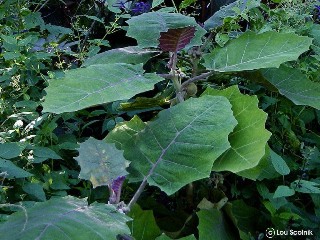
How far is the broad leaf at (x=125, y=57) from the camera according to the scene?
59.4 inches

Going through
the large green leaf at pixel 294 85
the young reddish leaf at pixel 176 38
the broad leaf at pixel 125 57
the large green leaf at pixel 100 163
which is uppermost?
the young reddish leaf at pixel 176 38

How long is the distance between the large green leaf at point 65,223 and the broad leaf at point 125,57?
60 centimetres

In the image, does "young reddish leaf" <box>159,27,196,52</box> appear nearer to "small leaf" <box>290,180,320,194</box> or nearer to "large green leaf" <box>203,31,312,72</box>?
"large green leaf" <box>203,31,312,72</box>

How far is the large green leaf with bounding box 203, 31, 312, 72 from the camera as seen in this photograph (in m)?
1.33

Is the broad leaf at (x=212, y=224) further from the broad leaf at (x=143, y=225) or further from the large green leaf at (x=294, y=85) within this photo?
the large green leaf at (x=294, y=85)

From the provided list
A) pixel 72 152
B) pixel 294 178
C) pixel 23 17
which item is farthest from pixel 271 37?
pixel 23 17

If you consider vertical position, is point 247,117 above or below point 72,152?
above

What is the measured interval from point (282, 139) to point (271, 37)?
1.00 feet

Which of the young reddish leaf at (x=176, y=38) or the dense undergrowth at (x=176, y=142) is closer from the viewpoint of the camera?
the dense undergrowth at (x=176, y=142)

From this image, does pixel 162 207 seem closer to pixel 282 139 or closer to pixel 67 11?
pixel 282 139

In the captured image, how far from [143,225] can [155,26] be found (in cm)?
56

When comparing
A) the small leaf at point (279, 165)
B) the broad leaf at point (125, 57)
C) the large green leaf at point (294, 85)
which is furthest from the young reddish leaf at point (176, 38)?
the small leaf at point (279, 165)

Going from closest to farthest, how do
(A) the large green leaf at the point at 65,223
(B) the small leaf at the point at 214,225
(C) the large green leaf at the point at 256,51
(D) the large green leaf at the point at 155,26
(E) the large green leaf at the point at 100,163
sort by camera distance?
1. (A) the large green leaf at the point at 65,223
2. (E) the large green leaf at the point at 100,163
3. (B) the small leaf at the point at 214,225
4. (C) the large green leaf at the point at 256,51
5. (D) the large green leaf at the point at 155,26

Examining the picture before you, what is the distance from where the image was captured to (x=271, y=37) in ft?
4.60
